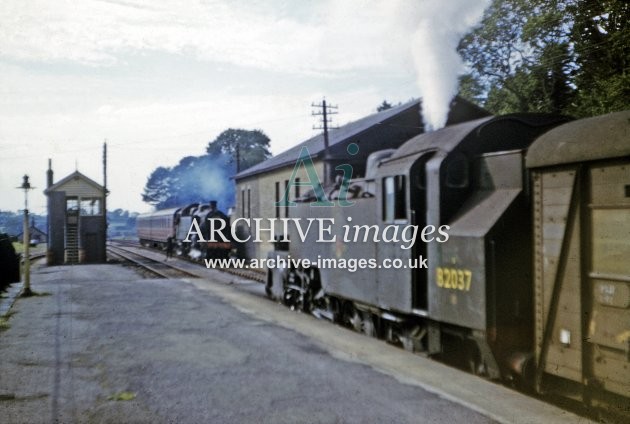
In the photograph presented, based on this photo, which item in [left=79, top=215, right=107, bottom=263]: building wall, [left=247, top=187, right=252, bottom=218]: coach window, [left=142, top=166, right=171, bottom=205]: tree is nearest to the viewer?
[left=79, top=215, right=107, bottom=263]: building wall

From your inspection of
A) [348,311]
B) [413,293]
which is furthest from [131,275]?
[413,293]

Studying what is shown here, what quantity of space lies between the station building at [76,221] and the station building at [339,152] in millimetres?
8604

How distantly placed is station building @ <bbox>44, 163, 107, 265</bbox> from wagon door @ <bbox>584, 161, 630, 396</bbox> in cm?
2818

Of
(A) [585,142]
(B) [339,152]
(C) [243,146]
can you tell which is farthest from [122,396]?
(C) [243,146]

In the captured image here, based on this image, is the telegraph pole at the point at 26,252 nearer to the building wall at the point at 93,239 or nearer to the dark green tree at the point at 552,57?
the building wall at the point at 93,239

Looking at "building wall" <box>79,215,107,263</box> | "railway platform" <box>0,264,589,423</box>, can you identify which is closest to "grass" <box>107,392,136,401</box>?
"railway platform" <box>0,264,589,423</box>

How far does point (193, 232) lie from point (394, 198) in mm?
24783

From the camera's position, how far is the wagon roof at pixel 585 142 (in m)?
5.54

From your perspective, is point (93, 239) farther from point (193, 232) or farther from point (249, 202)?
point (249, 202)

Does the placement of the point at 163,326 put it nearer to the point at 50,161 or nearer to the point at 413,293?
the point at 413,293

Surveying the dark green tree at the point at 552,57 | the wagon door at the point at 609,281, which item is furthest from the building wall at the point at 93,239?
the wagon door at the point at 609,281

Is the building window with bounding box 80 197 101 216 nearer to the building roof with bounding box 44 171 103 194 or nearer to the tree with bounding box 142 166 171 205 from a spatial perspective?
the building roof with bounding box 44 171 103 194

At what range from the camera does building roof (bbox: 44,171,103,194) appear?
98.5 feet

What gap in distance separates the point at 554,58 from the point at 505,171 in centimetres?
1915
